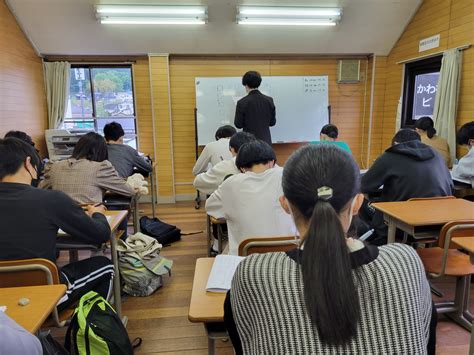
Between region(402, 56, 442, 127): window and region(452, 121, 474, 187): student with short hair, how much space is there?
1315mm

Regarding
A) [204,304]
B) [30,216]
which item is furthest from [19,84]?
[204,304]

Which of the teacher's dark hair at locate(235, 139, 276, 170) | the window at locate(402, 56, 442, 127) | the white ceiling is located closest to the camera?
the teacher's dark hair at locate(235, 139, 276, 170)

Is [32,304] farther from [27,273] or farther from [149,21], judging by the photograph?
[149,21]

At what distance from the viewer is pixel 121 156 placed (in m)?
3.42

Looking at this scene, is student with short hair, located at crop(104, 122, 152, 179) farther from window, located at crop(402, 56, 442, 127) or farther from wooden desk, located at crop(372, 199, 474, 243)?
window, located at crop(402, 56, 442, 127)

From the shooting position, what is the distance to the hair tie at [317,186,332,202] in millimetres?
742

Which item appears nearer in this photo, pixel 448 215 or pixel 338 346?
pixel 338 346

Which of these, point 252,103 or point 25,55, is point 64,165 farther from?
point 25,55

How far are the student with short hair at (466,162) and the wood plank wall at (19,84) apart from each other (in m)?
4.76

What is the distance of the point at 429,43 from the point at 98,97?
456 centimetres

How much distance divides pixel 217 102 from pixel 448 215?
3648mm

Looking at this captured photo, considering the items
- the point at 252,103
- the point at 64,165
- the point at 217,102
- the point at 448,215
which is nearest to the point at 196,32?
the point at 217,102

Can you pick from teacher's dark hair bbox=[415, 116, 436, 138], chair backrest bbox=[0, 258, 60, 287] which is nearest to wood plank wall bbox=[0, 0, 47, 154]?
chair backrest bbox=[0, 258, 60, 287]

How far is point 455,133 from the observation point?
397cm
